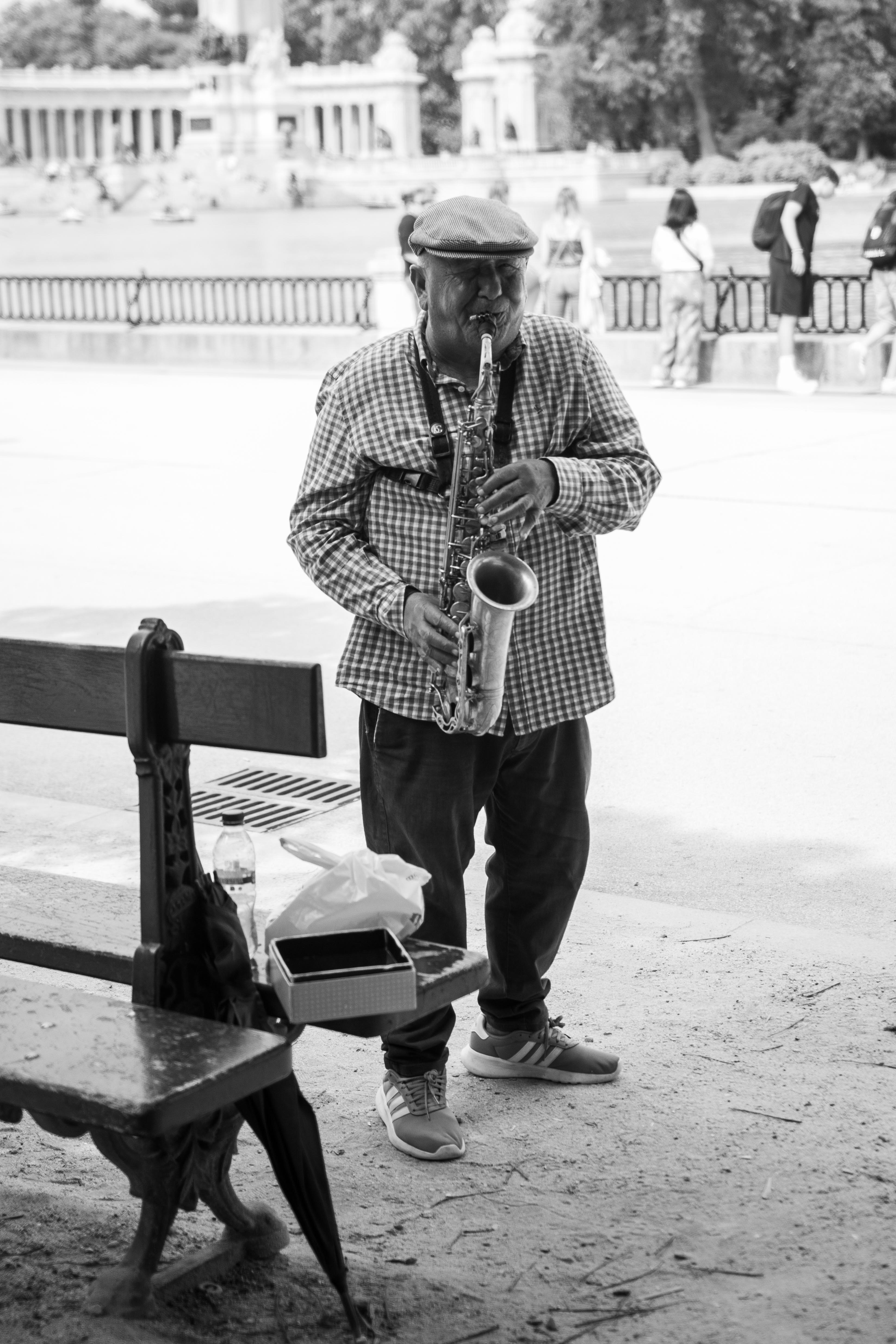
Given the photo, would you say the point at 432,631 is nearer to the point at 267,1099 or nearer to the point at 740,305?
the point at 267,1099

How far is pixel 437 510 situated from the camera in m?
3.59

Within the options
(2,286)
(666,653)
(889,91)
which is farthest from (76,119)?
(666,653)

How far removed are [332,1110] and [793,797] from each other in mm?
2569

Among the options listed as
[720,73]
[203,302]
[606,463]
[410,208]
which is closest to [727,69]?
[720,73]

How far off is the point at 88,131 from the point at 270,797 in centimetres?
12508

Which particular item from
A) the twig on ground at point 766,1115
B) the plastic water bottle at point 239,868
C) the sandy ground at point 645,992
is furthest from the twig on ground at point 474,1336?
the twig on ground at point 766,1115

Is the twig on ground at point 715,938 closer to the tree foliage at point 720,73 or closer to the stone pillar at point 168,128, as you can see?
the tree foliage at point 720,73

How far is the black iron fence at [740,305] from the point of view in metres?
17.5

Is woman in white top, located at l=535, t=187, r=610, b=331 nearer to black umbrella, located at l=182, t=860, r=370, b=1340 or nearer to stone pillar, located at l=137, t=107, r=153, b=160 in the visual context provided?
black umbrella, located at l=182, t=860, r=370, b=1340

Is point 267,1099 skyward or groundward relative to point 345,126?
groundward

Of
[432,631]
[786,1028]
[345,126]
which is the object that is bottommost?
[786,1028]

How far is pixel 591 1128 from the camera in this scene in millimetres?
3752

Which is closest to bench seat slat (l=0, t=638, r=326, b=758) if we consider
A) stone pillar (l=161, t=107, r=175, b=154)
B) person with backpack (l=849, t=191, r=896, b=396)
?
person with backpack (l=849, t=191, r=896, b=396)

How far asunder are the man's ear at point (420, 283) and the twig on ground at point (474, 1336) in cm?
187
